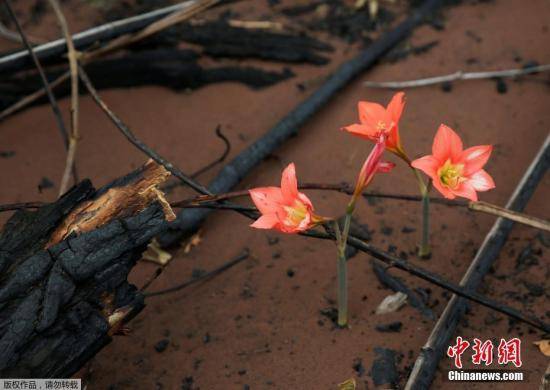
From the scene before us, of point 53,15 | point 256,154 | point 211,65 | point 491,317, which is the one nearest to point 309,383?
point 491,317

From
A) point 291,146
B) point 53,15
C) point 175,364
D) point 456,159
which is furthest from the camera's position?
point 53,15

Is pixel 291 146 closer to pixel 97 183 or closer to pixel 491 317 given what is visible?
pixel 97 183

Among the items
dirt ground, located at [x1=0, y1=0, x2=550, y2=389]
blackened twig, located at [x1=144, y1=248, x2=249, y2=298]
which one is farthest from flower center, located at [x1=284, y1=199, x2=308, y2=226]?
blackened twig, located at [x1=144, y1=248, x2=249, y2=298]

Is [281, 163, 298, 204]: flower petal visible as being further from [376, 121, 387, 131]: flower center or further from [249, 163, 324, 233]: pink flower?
[376, 121, 387, 131]: flower center

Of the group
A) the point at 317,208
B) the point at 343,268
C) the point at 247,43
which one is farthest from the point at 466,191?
the point at 247,43

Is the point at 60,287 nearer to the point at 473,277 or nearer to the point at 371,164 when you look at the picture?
the point at 371,164
